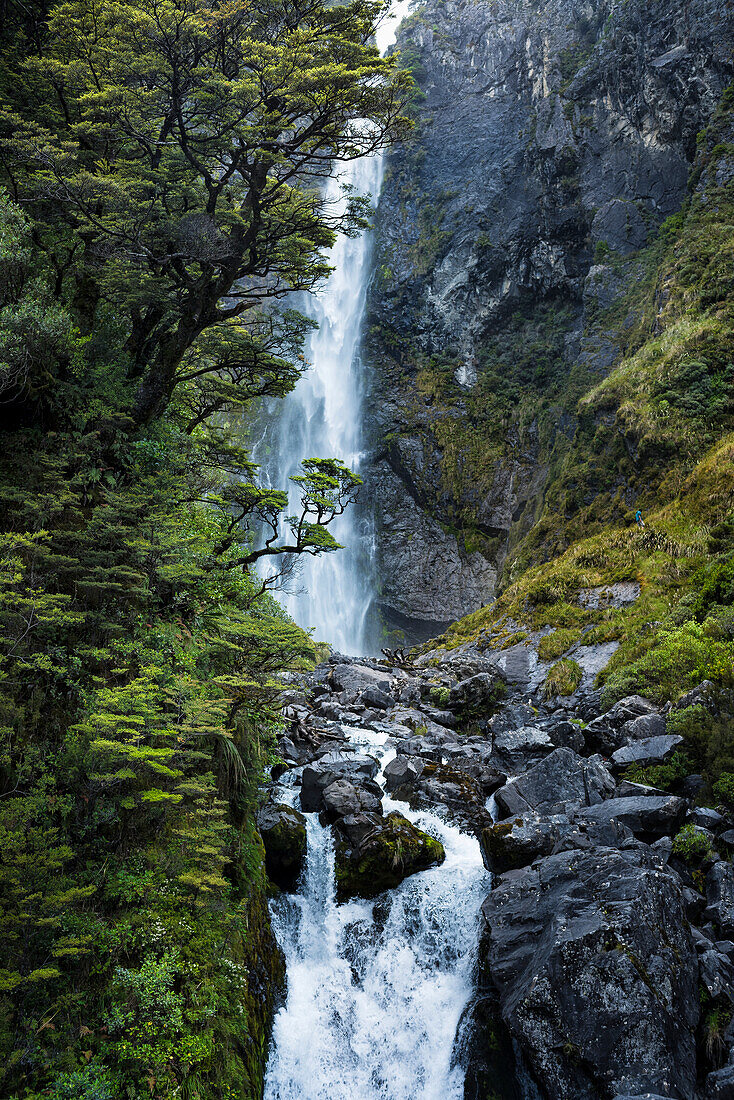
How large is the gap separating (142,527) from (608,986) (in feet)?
19.9

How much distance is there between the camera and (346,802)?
8211 mm

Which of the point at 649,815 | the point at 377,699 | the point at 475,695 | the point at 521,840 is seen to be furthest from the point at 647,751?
the point at 377,699

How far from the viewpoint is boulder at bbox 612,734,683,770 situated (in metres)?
7.41

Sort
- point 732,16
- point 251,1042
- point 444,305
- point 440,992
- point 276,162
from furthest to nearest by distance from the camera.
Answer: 1. point 444,305
2. point 732,16
3. point 276,162
4. point 440,992
5. point 251,1042

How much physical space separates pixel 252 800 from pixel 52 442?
189 inches

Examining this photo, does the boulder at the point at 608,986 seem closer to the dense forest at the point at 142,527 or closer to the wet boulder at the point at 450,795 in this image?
the dense forest at the point at 142,527

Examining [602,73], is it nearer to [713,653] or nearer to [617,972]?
[713,653]

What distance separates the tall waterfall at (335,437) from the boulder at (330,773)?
19891mm

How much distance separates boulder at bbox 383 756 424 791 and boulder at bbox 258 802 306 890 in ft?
7.31

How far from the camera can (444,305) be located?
1336 inches

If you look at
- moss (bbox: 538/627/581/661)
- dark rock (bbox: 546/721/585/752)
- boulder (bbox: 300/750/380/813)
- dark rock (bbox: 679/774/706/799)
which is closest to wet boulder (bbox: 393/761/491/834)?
boulder (bbox: 300/750/380/813)

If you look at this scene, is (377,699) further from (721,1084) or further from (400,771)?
(721,1084)

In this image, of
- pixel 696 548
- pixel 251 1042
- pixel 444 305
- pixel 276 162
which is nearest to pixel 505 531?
pixel 444 305

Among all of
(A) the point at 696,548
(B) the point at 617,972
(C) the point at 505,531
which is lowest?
(B) the point at 617,972
